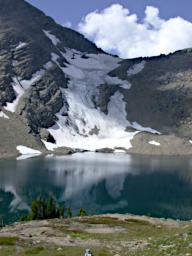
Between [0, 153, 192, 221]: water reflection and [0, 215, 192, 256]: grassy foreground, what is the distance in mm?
48659

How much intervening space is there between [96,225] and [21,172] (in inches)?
4513

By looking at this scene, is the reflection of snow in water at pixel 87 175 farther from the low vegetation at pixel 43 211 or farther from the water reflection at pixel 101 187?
the low vegetation at pixel 43 211

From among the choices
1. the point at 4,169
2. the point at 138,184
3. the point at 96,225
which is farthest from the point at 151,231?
the point at 4,169

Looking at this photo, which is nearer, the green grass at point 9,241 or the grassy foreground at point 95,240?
the grassy foreground at point 95,240

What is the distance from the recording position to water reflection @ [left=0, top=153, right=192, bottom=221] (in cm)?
11306

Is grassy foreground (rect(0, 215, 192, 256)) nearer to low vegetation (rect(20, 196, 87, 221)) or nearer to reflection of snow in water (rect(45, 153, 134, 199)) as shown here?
low vegetation (rect(20, 196, 87, 221))

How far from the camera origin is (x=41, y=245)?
36250 mm

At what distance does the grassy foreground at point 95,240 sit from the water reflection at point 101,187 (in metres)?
48.7

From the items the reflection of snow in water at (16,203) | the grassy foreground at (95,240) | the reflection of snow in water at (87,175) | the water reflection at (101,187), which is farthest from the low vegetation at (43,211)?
the reflection of snow in water at (87,175)

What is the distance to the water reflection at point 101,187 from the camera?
11306 cm

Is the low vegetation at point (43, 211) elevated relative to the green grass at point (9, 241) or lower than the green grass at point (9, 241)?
lower

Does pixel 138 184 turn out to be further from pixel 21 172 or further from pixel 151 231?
pixel 151 231

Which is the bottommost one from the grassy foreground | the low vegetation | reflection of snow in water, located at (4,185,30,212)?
reflection of snow in water, located at (4,185,30,212)

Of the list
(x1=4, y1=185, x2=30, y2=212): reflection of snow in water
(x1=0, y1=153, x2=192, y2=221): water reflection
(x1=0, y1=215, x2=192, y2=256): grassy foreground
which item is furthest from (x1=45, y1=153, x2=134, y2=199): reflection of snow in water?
(x1=0, y1=215, x2=192, y2=256): grassy foreground
